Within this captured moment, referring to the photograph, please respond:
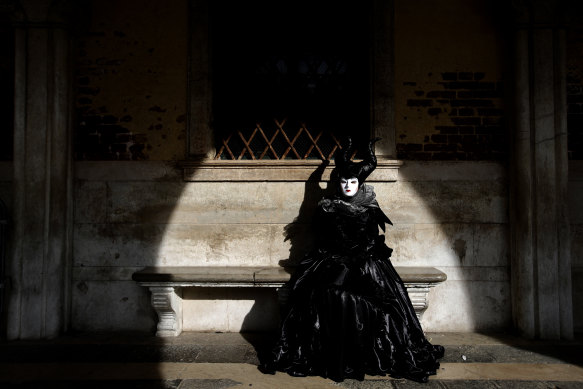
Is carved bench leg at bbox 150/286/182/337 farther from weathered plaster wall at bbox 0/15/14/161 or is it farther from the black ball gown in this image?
weathered plaster wall at bbox 0/15/14/161

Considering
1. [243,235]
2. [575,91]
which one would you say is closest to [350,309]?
[243,235]

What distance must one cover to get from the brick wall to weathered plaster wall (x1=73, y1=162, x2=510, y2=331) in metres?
0.17

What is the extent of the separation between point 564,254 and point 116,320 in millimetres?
5139

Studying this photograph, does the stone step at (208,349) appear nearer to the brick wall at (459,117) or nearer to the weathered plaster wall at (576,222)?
the weathered plaster wall at (576,222)

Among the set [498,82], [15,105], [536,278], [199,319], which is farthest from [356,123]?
[15,105]

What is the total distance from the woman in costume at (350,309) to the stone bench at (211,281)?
0.39 meters

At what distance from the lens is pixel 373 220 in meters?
3.73

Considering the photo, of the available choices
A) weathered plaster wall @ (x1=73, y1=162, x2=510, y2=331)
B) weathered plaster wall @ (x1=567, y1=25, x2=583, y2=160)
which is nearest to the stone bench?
weathered plaster wall @ (x1=73, y1=162, x2=510, y2=331)

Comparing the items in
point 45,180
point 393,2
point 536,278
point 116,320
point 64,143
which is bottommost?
point 116,320

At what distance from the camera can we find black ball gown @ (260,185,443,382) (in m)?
3.19

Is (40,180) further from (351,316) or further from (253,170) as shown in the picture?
(351,316)

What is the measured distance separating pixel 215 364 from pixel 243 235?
4.84 feet

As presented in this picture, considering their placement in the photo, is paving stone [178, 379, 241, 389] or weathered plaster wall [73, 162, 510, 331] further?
weathered plaster wall [73, 162, 510, 331]

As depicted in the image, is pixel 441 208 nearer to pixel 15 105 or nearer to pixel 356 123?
pixel 356 123
